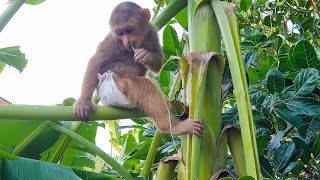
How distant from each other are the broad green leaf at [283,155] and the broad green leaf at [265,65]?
1.20 feet

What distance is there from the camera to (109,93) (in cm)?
207

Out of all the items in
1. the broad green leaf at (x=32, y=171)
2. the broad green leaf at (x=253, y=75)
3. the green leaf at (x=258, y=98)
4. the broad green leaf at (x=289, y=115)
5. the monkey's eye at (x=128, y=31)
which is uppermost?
the monkey's eye at (x=128, y=31)

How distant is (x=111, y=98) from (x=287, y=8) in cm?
129

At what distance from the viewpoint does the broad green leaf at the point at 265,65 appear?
2015 millimetres

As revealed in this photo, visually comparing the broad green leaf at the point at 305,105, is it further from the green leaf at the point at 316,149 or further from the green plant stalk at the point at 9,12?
the green plant stalk at the point at 9,12

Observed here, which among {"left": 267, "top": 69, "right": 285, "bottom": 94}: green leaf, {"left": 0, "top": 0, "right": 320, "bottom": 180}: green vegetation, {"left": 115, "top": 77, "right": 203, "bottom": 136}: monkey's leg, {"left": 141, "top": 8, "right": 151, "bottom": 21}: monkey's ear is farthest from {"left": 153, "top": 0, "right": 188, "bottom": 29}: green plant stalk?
{"left": 141, "top": 8, "right": 151, "bottom": 21}: monkey's ear

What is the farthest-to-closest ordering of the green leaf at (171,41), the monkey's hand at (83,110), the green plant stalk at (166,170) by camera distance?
the green leaf at (171,41) < the monkey's hand at (83,110) < the green plant stalk at (166,170)

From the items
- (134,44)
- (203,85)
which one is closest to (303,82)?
(203,85)

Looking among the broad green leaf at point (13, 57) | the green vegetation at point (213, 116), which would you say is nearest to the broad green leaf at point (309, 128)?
the green vegetation at point (213, 116)

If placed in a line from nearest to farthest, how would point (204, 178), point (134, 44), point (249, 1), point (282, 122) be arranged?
point (204, 178), point (282, 122), point (249, 1), point (134, 44)

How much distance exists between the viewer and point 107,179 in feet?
5.28

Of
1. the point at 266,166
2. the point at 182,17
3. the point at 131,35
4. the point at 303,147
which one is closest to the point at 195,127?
the point at 266,166

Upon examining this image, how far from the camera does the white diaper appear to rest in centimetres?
197

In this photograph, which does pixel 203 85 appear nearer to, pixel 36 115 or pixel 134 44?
pixel 36 115
